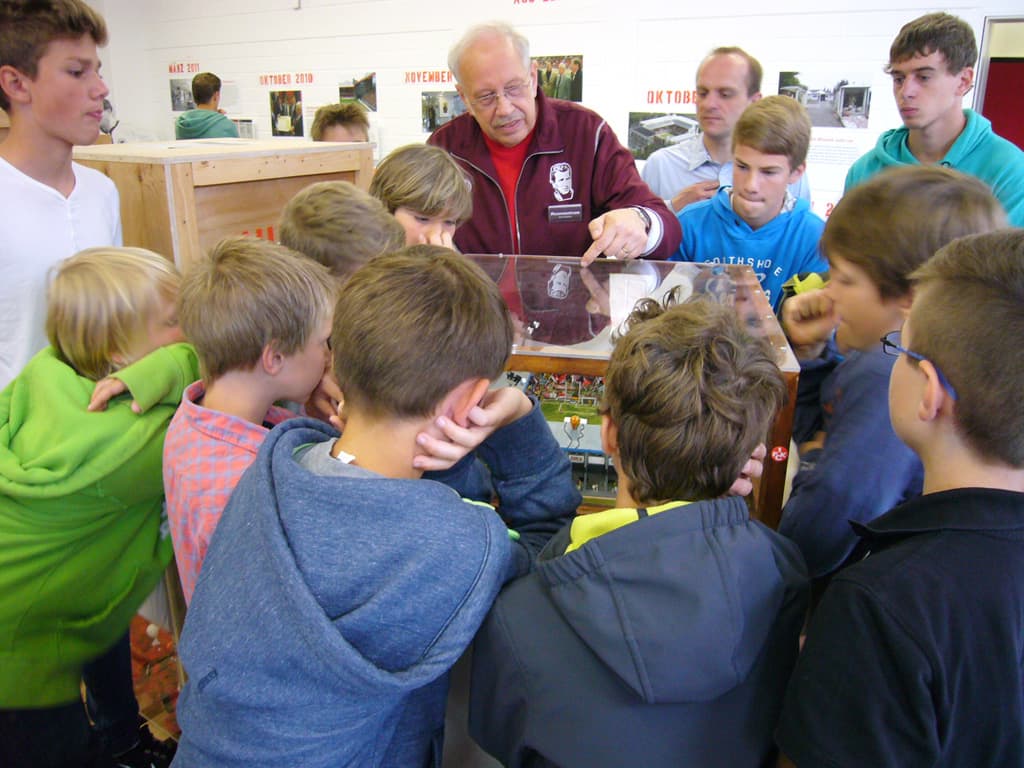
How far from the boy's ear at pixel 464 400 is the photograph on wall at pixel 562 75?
162 inches

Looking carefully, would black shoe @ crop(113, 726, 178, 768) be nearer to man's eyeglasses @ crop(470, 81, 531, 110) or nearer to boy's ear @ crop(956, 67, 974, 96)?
man's eyeglasses @ crop(470, 81, 531, 110)

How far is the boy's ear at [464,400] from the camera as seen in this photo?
3.48ft

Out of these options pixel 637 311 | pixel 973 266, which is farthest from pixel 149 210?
pixel 973 266

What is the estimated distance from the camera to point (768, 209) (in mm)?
2404

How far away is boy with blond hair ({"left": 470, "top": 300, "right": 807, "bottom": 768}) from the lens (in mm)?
868

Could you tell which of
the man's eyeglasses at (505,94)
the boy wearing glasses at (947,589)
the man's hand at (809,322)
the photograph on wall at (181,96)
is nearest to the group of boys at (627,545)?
the boy wearing glasses at (947,589)

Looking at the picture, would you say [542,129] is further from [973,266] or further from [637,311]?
[973,266]

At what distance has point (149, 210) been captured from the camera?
2254 millimetres

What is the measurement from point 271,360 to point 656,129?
154 inches

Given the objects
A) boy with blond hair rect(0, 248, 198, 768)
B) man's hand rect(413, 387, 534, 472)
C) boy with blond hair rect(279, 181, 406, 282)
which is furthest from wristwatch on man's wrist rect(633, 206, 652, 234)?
boy with blond hair rect(0, 248, 198, 768)

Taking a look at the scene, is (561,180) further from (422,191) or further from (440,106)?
(440,106)

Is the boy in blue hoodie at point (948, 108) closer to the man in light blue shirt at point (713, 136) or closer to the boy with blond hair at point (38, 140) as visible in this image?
the man in light blue shirt at point (713, 136)

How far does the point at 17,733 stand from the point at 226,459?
80 centimetres

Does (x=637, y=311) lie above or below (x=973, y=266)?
below
